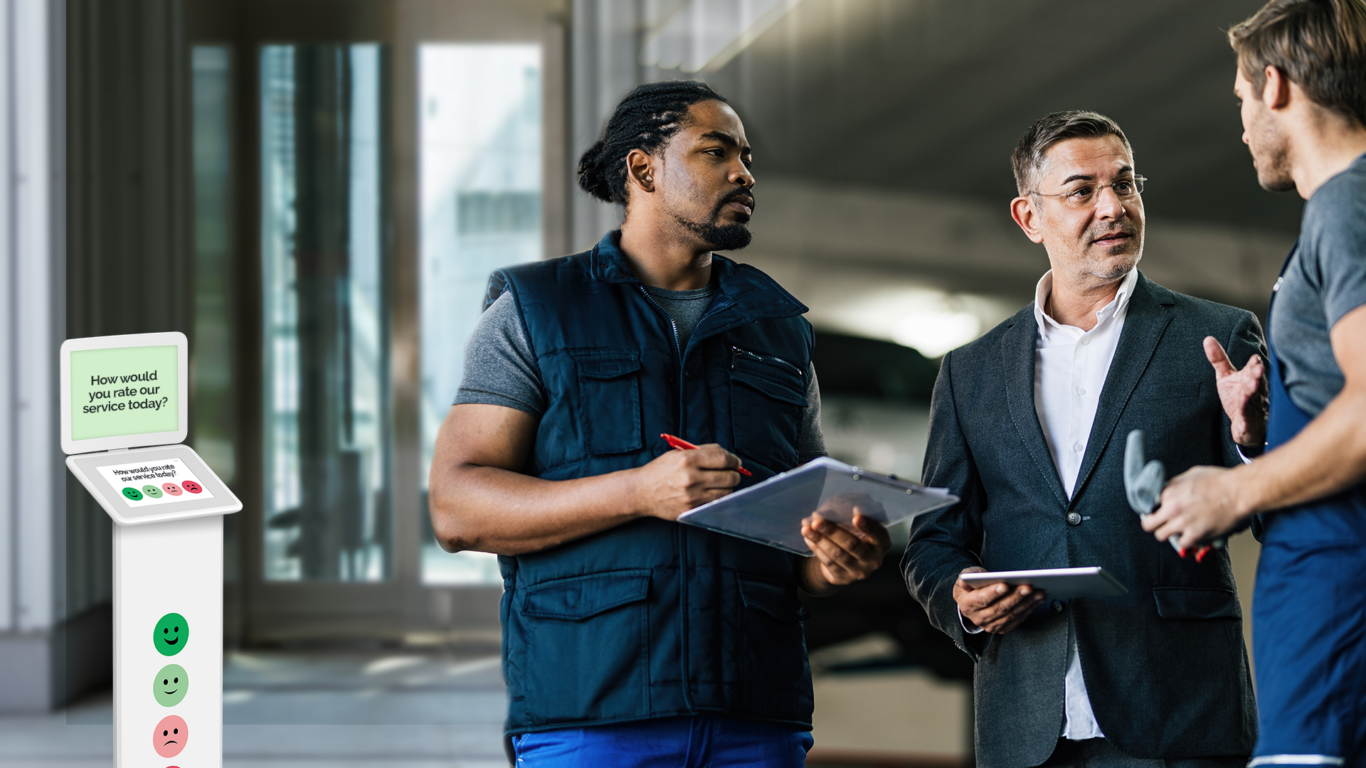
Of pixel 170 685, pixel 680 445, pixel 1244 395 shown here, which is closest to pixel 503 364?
pixel 680 445

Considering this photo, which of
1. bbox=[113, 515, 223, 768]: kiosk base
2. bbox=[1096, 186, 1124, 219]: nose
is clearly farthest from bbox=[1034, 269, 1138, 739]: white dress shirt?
bbox=[113, 515, 223, 768]: kiosk base

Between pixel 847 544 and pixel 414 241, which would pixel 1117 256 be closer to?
pixel 847 544

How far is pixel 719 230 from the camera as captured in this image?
1909 millimetres

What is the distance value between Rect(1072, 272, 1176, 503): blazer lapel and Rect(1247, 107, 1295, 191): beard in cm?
44

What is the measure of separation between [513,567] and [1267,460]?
110cm

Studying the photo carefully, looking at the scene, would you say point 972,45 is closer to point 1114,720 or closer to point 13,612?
point 1114,720

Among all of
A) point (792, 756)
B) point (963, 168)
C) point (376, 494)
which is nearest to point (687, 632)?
point (792, 756)

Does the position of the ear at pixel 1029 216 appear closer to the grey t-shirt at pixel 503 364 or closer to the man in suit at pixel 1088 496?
the man in suit at pixel 1088 496

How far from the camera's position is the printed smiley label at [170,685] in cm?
147

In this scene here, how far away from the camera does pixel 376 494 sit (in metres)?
5.63

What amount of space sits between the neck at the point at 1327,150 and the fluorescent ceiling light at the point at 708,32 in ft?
12.1

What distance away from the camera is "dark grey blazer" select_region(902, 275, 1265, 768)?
69.2 inches

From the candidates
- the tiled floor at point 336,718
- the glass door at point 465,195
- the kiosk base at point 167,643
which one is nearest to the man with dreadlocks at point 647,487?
the kiosk base at point 167,643

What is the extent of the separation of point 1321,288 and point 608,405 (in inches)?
38.8
